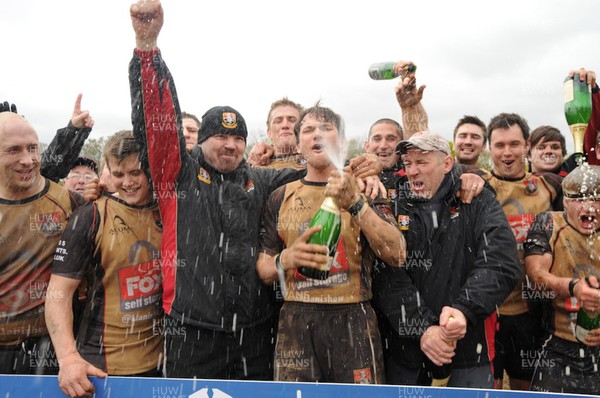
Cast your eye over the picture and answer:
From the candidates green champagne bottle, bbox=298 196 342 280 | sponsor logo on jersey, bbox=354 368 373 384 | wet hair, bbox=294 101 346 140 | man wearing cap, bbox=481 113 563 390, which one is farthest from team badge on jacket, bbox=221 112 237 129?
man wearing cap, bbox=481 113 563 390

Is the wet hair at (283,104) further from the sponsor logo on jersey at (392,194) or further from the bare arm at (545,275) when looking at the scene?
the bare arm at (545,275)

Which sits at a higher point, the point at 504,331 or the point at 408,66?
the point at 408,66

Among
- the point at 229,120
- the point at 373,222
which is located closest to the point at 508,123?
the point at 373,222

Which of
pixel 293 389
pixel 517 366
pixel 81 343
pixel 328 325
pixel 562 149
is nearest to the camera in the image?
pixel 293 389

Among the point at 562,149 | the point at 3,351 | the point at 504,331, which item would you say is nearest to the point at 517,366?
the point at 504,331

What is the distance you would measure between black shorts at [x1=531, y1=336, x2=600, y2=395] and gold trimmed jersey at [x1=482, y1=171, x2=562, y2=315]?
24.0 inches

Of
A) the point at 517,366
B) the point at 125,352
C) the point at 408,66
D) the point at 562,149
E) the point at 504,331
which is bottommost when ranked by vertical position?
the point at 517,366

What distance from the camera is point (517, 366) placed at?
468cm

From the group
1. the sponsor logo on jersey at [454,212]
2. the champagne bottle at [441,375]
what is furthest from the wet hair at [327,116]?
the champagne bottle at [441,375]

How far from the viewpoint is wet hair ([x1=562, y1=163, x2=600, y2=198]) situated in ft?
11.7

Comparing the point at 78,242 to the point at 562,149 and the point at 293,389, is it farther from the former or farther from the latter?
the point at 562,149

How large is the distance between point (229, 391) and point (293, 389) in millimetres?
384

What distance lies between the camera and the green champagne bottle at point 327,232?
119 inches

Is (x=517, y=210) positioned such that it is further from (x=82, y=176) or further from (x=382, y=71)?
(x=82, y=176)
